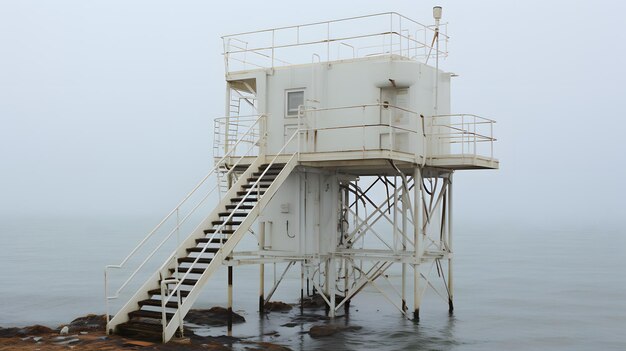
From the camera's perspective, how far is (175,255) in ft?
65.8

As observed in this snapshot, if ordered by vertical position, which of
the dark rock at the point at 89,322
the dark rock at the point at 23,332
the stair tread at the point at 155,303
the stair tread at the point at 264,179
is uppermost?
the stair tread at the point at 264,179

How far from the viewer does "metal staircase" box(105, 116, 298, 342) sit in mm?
18609

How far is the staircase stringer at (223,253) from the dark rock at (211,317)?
19.7 feet

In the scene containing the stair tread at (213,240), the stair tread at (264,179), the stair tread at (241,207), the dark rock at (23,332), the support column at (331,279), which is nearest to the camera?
the stair tread at (213,240)

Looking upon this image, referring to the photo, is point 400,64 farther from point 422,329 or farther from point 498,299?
point 498,299

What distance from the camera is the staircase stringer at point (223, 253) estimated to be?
18.3 metres

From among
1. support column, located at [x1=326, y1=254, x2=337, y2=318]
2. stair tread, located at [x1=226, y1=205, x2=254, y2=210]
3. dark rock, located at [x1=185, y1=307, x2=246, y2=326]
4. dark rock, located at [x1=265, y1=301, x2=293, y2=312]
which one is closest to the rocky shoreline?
dark rock, located at [x1=185, y1=307, x2=246, y2=326]

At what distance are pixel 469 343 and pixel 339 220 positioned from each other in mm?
6176

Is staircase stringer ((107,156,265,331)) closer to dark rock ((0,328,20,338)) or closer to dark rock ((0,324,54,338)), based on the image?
dark rock ((0,324,54,338))

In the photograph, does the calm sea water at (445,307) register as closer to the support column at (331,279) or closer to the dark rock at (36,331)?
the support column at (331,279)

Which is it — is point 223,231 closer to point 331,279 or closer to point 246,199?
point 246,199

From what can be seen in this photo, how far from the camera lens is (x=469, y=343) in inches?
958

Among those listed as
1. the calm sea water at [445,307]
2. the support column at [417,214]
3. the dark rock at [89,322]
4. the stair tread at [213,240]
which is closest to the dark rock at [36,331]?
the dark rock at [89,322]

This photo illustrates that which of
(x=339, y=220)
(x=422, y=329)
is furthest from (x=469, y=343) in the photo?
(x=339, y=220)
